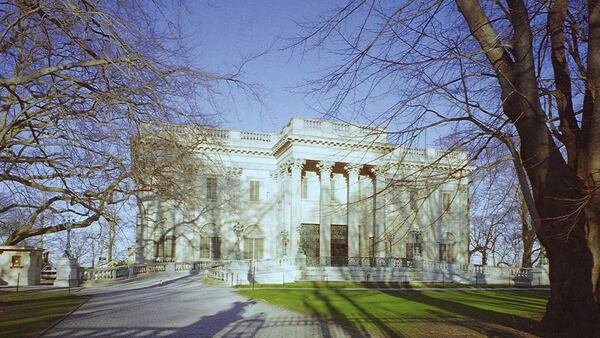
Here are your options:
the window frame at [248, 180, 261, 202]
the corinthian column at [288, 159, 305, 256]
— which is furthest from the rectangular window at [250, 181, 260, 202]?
the corinthian column at [288, 159, 305, 256]

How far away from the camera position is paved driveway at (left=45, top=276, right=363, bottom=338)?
12.3m

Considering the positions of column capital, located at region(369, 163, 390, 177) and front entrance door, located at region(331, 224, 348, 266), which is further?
front entrance door, located at region(331, 224, 348, 266)

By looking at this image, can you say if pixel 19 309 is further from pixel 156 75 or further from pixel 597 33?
pixel 597 33

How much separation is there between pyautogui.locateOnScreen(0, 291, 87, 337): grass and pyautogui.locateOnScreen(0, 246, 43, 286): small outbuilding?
12.2 meters

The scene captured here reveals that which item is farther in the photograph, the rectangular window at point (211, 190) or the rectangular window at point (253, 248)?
the rectangular window at point (253, 248)

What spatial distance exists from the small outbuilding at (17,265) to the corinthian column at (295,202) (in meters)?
18.5

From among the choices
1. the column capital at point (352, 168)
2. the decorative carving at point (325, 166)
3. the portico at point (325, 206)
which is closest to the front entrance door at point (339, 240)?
the portico at point (325, 206)

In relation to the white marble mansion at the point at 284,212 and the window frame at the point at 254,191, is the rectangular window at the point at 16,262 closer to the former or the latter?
the white marble mansion at the point at 284,212

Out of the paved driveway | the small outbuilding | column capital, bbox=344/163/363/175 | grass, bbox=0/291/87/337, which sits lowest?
the paved driveway

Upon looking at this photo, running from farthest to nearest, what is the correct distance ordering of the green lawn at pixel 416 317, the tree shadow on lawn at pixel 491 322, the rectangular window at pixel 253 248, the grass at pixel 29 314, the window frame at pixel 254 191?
the window frame at pixel 254 191 → the rectangular window at pixel 253 248 → the green lawn at pixel 416 317 → the grass at pixel 29 314 → the tree shadow on lawn at pixel 491 322

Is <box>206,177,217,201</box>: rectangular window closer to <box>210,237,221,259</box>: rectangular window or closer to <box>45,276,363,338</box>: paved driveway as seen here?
<box>210,237,221,259</box>: rectangular window

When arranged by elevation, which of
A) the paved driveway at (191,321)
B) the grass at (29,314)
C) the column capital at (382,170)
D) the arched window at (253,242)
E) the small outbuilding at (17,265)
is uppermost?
the column capital at (382,170)

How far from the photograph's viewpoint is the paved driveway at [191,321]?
12.3 m

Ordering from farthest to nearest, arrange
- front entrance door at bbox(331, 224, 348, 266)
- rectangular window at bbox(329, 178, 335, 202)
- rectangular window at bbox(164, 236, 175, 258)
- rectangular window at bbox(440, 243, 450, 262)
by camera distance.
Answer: rectangular window at bbox(440, 243, 450, 262), front entrance door at bbox(331, 224, 348, 266), rectangular window at bbox(164, 236, 175, 258), rectangular window at bbox(329, 178, 335, 202)
